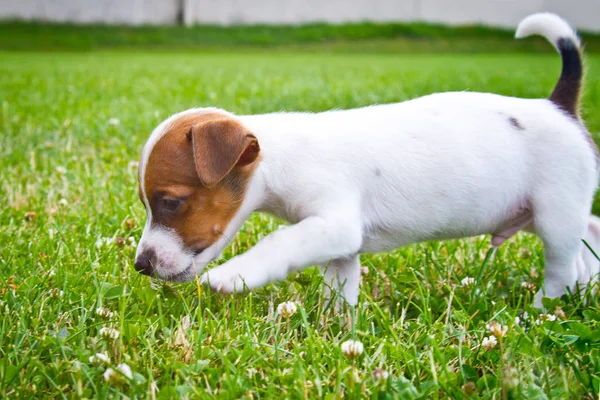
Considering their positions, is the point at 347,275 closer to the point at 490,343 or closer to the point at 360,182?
the point at 360,182

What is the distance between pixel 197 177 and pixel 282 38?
31677 mm

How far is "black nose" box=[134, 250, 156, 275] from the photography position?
2576mm

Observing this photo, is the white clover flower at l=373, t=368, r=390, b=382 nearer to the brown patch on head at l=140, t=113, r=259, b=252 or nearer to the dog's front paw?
the dog's front paw

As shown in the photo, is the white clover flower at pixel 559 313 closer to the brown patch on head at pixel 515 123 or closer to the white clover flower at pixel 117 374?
the brown patch on head at pixel 515 123

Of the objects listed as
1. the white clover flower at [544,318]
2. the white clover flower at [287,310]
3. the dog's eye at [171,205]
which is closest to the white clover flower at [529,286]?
the white clover flower at [544,318]

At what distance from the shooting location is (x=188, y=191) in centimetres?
256

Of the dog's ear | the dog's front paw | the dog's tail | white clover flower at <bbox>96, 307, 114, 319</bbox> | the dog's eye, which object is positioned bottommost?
white clover flower at <bbox>96, 307, 114, 319</bbox>

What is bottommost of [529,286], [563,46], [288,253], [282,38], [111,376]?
[282,38]

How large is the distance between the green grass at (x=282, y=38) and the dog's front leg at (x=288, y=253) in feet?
91.7

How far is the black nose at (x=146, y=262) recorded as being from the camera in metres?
2.58

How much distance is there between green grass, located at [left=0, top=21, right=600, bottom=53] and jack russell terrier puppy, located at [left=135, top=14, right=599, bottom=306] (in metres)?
27.6

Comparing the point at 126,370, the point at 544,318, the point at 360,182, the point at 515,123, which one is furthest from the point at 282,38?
the point at 126,370

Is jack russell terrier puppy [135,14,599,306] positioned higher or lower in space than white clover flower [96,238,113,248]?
higher

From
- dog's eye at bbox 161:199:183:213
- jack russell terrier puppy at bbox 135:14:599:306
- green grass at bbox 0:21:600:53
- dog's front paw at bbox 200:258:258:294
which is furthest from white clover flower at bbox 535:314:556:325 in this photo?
green grass at bbox 0:21:600:53
